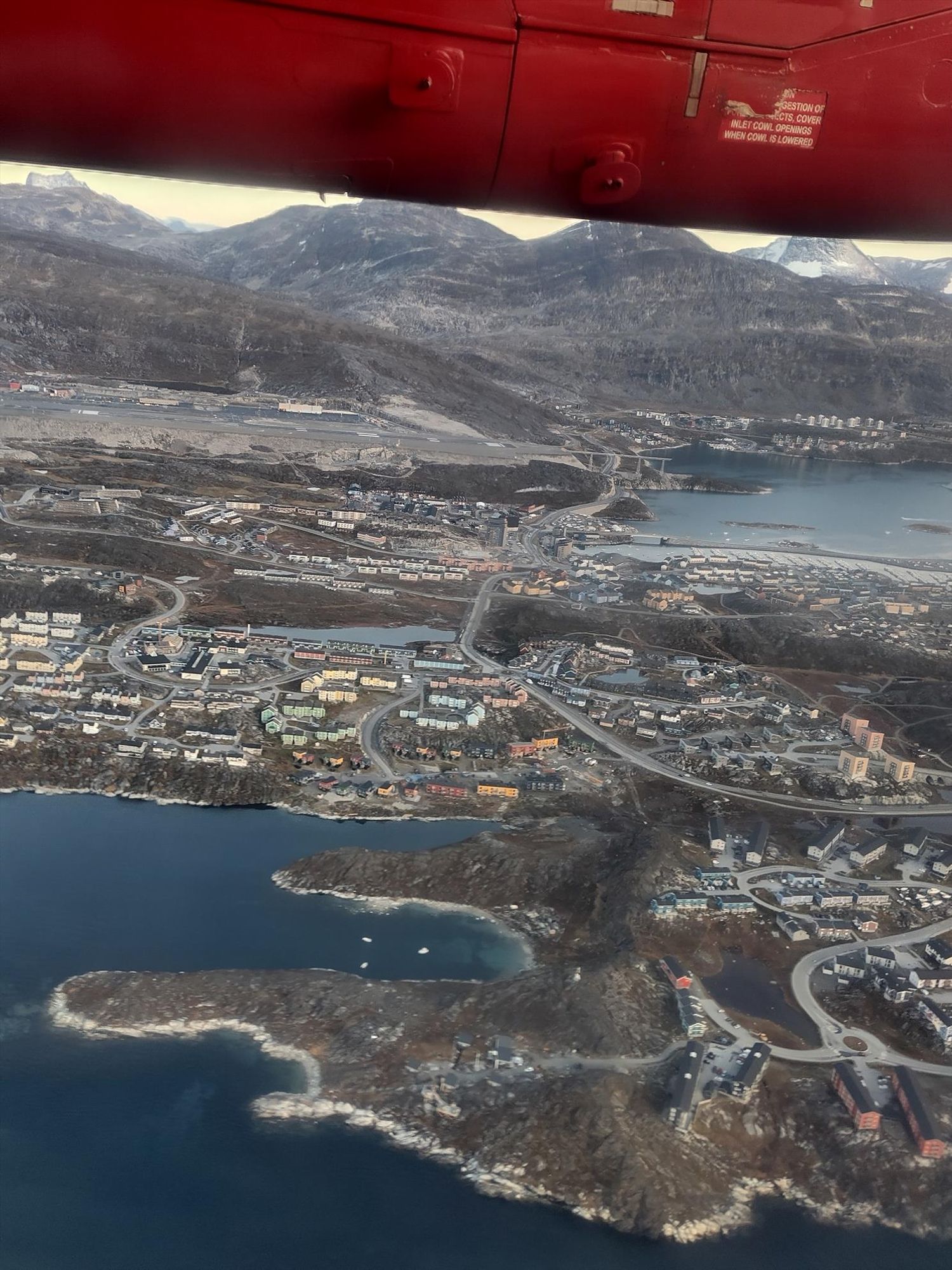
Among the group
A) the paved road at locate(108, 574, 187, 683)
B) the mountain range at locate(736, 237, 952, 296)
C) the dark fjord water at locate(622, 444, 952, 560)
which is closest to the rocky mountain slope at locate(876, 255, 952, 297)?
the mountain range at locate(736, 237, 952, 296)

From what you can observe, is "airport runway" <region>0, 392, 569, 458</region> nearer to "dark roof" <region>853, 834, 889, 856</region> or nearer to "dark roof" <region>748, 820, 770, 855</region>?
"dark roof" <region>748, 820, 770, 855</region>

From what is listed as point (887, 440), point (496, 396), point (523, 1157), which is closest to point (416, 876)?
point (523, 1157)

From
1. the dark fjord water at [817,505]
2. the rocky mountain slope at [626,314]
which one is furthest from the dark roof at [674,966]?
the rocky mountain slope at [626,314]

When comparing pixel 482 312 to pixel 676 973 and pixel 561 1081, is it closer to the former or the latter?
pixel 676 973

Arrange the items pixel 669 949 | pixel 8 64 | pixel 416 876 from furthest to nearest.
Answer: pixel 416 876
pixel 669 949
pixel 8 64

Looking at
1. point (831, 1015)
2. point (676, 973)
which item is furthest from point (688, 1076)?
point (831, 1015)

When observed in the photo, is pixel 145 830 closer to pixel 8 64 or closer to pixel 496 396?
pixel 8 64
